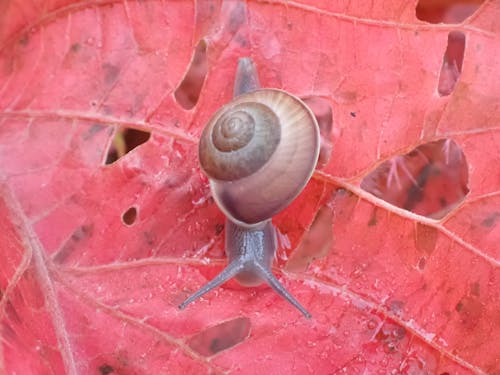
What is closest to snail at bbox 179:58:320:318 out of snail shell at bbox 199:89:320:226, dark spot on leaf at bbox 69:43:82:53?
snail shell at bbox 199:89:320:226

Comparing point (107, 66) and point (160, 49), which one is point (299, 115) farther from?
point (107, 66)

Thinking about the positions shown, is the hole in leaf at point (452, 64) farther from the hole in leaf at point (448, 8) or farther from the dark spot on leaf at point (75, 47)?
the dark spot on leaf at point (75, 47)

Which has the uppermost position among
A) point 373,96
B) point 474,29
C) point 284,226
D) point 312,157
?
point 474,29

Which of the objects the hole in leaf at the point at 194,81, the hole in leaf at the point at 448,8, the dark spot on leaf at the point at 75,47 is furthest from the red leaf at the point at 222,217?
the hole in leaf at the point at 448,8

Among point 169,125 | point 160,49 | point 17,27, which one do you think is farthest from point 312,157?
point 17,27

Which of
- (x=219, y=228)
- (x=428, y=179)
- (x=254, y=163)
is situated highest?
(x=254, y=163)

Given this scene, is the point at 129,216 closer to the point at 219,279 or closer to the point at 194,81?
the point at 219,279

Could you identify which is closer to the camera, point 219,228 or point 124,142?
point 219,228

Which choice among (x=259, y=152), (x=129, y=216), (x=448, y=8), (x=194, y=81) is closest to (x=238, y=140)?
(x=259, y=152)
